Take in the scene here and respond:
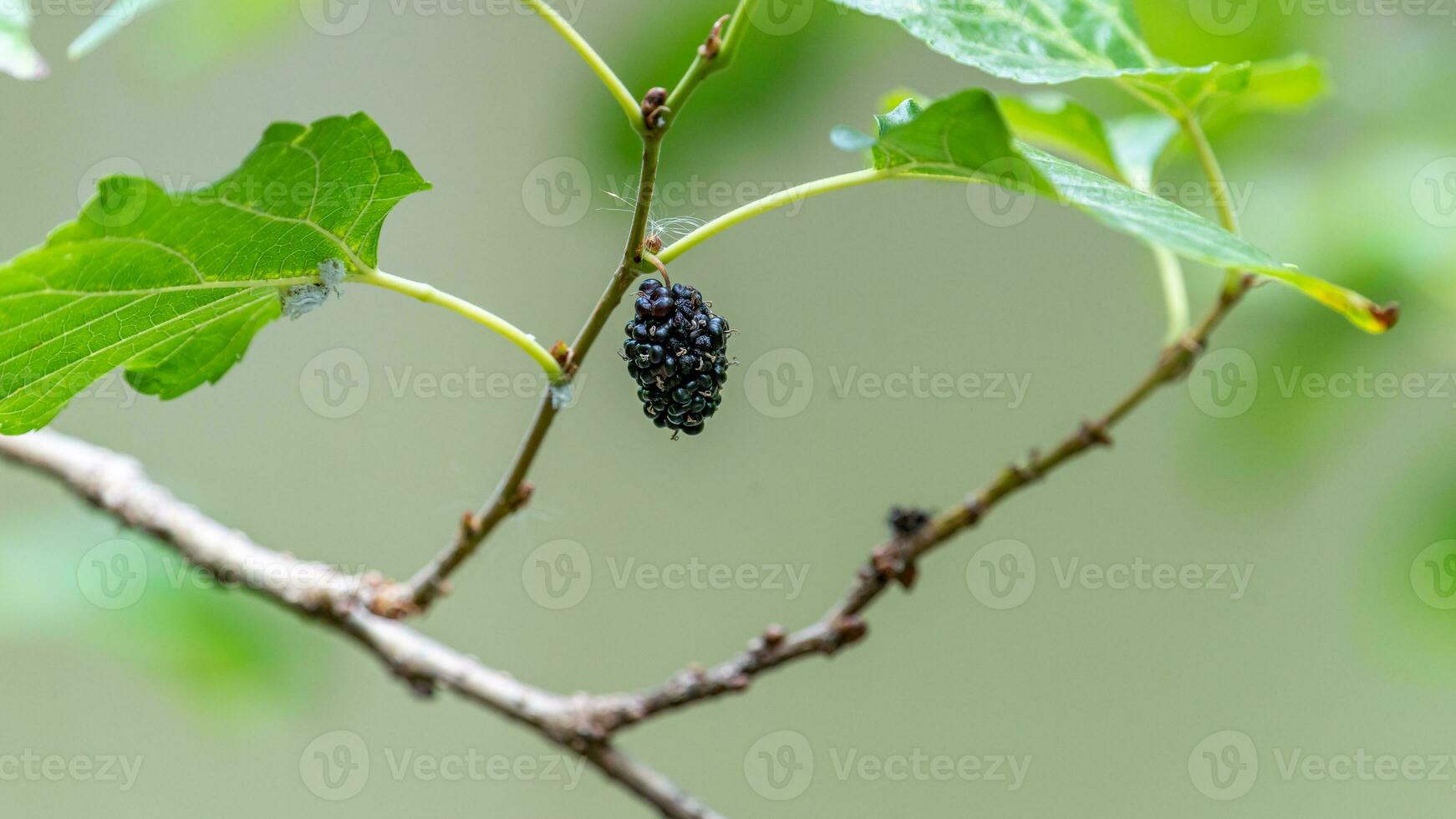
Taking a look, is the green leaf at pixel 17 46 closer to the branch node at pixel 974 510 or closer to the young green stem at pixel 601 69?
the young green stem at pixel 601 69

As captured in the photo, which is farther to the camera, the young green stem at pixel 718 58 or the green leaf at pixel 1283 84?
the green leaf at pixel 1283 84

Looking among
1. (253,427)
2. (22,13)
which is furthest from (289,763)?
(22,13)

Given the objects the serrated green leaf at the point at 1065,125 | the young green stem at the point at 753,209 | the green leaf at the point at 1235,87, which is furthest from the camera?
the serrated green leaf at the point at 1065,125

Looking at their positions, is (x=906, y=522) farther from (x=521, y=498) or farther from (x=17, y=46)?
(x=17, y=46)

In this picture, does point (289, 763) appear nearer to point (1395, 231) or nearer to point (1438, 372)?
point (1395, 231)

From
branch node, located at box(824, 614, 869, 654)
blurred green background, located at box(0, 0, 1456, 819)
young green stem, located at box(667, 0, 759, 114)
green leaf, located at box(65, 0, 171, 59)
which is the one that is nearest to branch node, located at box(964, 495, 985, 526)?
branch node, located at box(824, 614, 869, 654)

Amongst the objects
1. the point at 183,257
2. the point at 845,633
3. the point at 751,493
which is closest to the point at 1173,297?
the point at 845,633

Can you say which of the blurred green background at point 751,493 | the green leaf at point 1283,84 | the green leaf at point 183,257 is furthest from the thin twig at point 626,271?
the blurred green background at point 751,493
